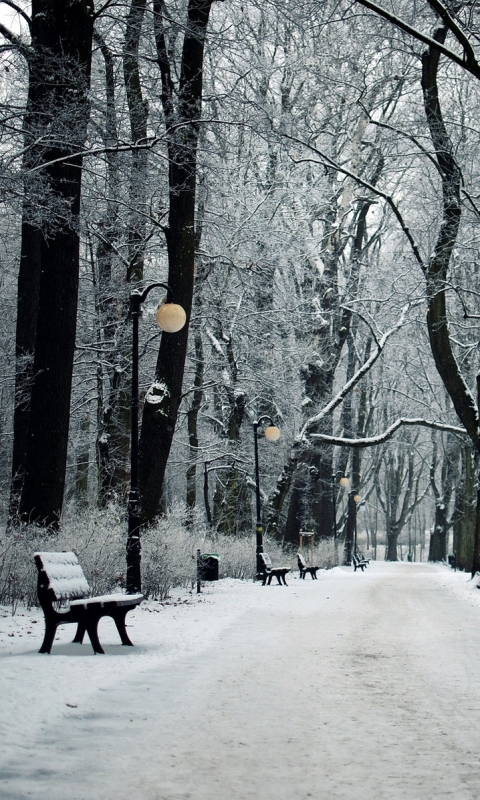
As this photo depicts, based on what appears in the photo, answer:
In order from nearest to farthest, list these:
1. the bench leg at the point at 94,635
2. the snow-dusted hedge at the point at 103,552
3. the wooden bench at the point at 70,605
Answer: the wooden bench at the point at 70,605 < the bench leg at the point at 94,635 < the snow-dusted hedge at the point at 103,552

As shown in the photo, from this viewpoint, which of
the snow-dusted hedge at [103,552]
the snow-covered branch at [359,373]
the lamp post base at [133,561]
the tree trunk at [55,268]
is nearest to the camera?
the snow-dusted hedge at [103,552]

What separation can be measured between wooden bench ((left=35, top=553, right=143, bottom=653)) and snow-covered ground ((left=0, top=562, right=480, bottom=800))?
8.6 inches

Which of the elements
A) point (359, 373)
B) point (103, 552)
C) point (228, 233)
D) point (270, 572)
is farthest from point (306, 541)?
point (103, 552)

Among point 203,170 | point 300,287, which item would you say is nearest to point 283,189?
point 300,287

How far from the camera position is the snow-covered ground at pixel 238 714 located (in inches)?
181

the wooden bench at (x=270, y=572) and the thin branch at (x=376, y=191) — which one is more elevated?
the thin branch at (x=376, y=191)

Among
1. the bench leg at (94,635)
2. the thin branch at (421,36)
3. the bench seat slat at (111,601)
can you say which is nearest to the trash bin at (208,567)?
the bench seat slat at (111,601)

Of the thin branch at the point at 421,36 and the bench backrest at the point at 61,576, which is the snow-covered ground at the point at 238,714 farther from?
the thin branch at the point at 421,36

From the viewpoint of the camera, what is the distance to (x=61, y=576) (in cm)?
941

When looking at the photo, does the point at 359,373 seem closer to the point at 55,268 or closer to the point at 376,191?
the point at 376,191

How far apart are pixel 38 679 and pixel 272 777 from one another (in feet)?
9.69

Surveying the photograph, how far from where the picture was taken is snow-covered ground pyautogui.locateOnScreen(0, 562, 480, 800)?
461 cm

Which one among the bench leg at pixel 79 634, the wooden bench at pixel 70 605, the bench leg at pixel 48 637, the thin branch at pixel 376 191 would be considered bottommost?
the bench leg at pixel 79 634

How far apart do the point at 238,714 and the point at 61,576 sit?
3654 mm
